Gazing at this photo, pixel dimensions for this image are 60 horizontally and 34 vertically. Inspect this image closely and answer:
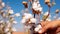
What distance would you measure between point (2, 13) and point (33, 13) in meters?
0.79

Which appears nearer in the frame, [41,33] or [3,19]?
[41,33]

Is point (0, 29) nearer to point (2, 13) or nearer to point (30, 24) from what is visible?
point (2, 13)

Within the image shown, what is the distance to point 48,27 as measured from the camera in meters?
0.73

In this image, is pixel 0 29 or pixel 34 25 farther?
pixel 0 29

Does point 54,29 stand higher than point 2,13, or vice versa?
point 2,13

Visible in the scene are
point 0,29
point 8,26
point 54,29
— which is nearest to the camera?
point 54,29

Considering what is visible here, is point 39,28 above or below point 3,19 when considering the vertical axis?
below

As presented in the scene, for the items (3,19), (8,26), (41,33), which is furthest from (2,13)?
(41,33)

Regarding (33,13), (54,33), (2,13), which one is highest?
(2,13)

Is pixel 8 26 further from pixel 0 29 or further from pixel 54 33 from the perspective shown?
pixel 54 33

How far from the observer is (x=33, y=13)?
0.82 m

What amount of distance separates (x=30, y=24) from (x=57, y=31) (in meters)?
0.13

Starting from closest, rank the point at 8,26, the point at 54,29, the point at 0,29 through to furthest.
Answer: the point at 54,29 < the point at 8,26 < the point at 0,29

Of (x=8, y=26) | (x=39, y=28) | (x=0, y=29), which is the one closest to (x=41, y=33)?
(x=39, y=28)
